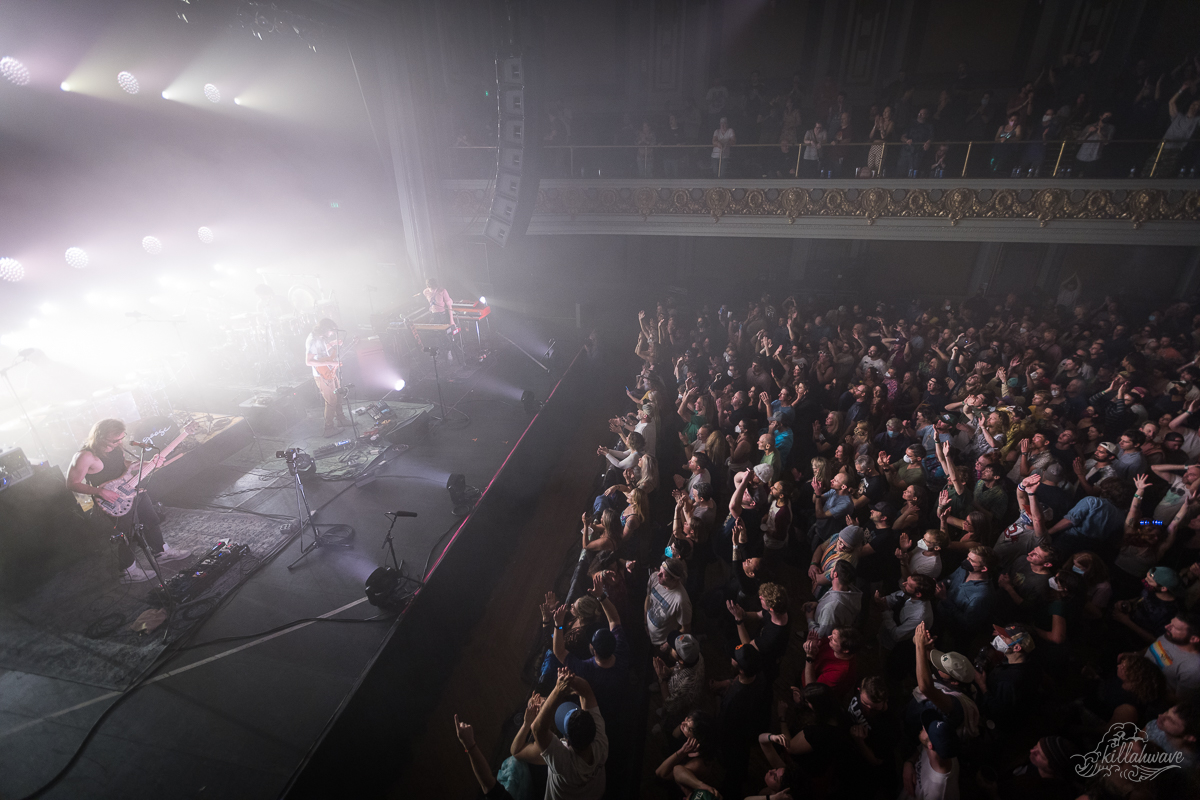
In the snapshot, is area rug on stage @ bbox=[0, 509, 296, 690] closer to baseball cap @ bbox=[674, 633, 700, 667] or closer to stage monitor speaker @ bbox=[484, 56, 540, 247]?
baseball cap @ bbox=[674, 633, 700, 667]

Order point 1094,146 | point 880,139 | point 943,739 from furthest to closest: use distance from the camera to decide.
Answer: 1. point 880,139
2. point 1094,146
3. point 943,739

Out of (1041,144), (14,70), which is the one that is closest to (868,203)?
(1041,144)

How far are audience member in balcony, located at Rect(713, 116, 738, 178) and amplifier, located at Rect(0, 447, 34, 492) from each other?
11238 millimetres

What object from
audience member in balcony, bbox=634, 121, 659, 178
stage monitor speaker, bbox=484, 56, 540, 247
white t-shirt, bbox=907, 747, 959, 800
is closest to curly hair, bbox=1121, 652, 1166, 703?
white t-shirt, bbox=907, 747, 959, 800

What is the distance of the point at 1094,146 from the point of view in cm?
840

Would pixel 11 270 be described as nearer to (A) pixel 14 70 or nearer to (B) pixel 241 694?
(A) pixel 14 70

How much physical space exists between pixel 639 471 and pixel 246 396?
25.6ft

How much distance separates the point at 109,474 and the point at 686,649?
17.7 ft

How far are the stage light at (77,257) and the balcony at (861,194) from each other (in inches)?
261

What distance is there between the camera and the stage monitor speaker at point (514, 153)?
26.7 ft

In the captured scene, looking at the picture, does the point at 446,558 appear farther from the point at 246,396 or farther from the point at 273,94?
the point at 273,94

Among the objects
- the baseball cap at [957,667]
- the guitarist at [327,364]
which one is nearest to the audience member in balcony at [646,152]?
the guitarist at [327,364]

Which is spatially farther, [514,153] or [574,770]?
[514,153]

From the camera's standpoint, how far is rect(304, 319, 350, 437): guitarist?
7441 millimetres
